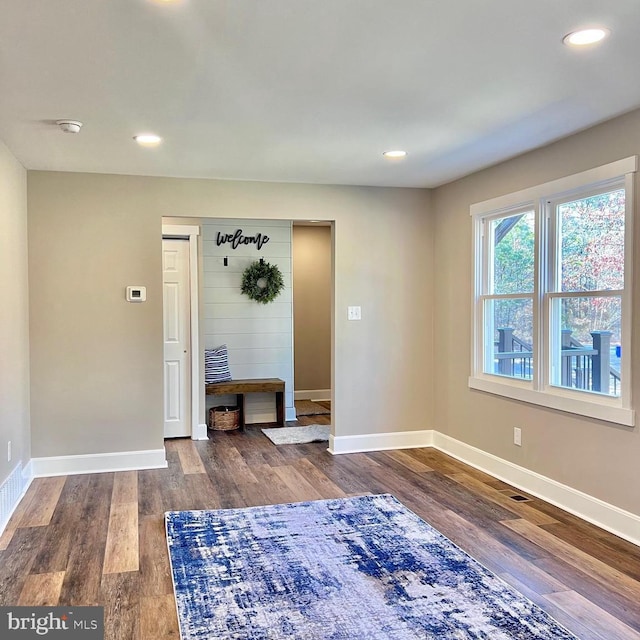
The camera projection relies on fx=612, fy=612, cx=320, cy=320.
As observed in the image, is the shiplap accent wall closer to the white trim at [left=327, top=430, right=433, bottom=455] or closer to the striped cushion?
the striped cushion

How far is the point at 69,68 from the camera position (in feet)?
8.49

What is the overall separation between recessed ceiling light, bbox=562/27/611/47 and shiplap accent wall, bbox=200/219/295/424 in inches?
182

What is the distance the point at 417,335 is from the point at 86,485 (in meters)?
2.95

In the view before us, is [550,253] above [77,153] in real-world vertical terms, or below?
below

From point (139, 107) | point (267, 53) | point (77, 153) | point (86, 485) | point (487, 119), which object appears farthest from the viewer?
point (86, 485)

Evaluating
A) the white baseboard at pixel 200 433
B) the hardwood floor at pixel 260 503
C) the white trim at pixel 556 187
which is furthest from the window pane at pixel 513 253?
the white baseboard at pixel 200 433

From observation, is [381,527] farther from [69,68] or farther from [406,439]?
[69,68]

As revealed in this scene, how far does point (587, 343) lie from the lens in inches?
144

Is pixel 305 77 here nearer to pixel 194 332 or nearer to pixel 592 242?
pixel 592 242

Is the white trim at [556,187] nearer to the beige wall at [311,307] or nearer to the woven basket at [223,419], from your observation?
the woven basket at [223,419]

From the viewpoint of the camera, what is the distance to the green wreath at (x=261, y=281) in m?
6.76

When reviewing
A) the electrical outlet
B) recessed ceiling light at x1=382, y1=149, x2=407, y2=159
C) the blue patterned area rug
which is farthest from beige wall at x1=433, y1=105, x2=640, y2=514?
the blue patterned area rug

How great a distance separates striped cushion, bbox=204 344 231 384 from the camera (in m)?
6.48

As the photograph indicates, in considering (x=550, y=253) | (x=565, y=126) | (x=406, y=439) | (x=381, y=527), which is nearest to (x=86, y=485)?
(x=381, y=527)
